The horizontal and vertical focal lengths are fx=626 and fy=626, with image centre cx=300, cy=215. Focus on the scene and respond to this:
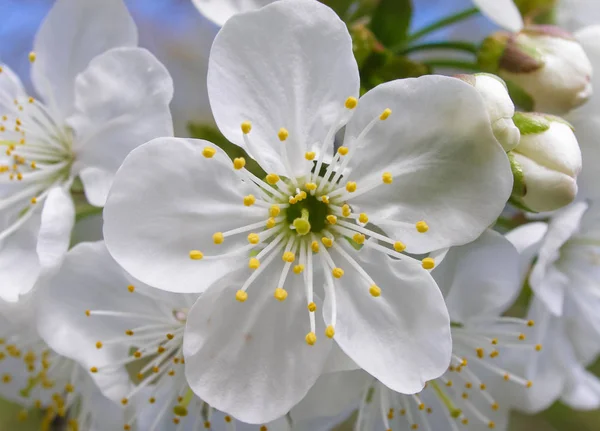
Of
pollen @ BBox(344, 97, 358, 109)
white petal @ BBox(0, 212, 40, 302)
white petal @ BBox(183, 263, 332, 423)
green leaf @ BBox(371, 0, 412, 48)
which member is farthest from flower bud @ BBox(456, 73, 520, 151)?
white petal @ BBox(0, 212, 40, 302)

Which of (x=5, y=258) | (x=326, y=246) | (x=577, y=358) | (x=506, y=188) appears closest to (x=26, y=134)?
(x=5, y=258)

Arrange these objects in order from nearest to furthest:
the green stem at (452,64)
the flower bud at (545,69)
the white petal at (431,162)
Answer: the white petal at (431,162)
the flower bud at (545,69)
the green stem at (452,64)

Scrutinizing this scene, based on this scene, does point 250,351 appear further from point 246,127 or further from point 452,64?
point 452,64

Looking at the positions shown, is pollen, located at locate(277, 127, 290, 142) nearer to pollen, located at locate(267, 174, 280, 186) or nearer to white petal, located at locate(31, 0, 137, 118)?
pollen, located at locate(267, 174, 280, 186)

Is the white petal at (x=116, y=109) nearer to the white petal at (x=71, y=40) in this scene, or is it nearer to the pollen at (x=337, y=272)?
the white petal at (x=71, y=40)

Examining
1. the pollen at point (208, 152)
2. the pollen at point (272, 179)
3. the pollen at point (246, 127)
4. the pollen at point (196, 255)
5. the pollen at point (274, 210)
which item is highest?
the pollen at point (246, 127)

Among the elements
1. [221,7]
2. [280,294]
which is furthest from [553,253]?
[221,7]

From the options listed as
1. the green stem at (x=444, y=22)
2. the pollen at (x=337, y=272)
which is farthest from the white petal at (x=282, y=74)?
the green stem at (x=444, y=22)
